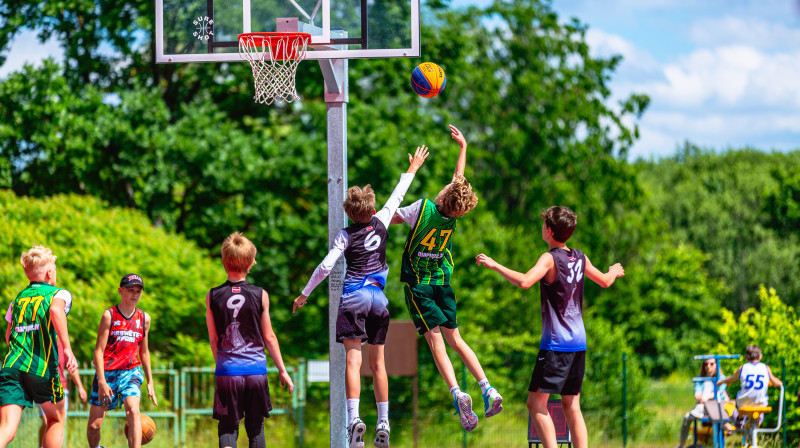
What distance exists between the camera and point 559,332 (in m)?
7.73

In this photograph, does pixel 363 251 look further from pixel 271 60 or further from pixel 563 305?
pixel 271 60

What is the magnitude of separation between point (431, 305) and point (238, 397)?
191cm

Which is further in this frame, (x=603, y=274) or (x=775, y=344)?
(x=775, y=344)

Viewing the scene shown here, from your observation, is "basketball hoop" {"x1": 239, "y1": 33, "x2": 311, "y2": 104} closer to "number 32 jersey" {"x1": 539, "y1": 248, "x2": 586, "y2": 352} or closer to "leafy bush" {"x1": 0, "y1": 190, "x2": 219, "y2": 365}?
"number 32 jersey" {"x1": 539, "y1": 248, "x2": 586, "y2": 352}

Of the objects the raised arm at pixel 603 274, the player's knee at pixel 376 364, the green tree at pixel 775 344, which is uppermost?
the raised arm at pixel 603 274

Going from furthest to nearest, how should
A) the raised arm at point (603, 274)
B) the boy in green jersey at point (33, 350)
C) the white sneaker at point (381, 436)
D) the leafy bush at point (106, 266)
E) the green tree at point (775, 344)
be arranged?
the leafy bush at point (106, 266)
the green tree at point (775, 344)
the boy in green jersey at point (33, 350)
the white sneaker at point (381, 436)
the raised arm at point (603, 274)

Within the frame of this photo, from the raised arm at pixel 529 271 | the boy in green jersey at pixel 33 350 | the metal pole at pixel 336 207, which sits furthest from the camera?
the metal pole at pixel 336 207

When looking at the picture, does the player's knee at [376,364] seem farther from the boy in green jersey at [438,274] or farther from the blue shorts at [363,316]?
the boy in green jersey at [438,274]

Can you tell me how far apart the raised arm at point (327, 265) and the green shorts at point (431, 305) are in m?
0.71

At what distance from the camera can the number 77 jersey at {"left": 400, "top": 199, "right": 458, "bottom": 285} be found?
847 cm

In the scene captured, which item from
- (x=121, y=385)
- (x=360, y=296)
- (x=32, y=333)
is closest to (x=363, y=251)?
(x=360, y=296)

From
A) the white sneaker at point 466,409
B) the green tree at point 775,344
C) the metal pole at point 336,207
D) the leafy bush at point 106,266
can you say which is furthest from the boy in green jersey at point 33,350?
the green tree at point 775,344

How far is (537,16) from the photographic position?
108ft

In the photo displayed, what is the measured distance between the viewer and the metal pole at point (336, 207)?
8883 mm
